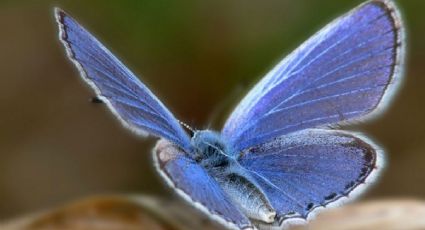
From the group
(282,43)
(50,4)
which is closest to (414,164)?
(282,43)

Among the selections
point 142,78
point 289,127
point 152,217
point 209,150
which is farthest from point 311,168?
point 142,78

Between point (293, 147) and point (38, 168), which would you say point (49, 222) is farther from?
point (38, 168)

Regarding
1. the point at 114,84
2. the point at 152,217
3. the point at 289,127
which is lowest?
the point at 152,217

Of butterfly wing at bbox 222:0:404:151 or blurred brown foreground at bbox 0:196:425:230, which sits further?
blurred brown foreground at bbox 0:196:425:230

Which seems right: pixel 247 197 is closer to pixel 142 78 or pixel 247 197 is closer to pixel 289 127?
pixel 289 127

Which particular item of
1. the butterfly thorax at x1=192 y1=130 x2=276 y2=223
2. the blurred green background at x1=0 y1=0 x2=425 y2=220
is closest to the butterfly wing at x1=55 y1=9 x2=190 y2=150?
the butterfly thorax at x1=192 y1=130 x2=276 y2=223

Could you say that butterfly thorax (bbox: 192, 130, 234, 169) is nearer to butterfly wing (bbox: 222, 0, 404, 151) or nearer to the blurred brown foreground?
butterfly wing (bbox: 222, 0, 404, 151)
